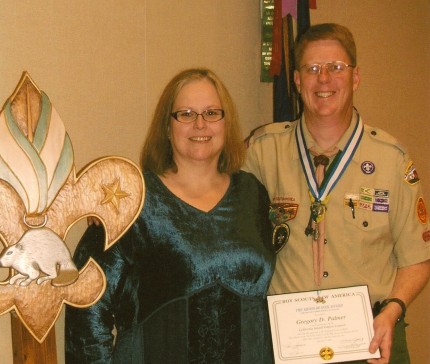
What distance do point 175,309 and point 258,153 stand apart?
0.68 metres

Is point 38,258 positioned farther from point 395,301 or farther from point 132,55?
point 395,301

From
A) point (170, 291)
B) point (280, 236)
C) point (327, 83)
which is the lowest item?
point (170, 291)

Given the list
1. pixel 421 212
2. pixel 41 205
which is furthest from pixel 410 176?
pixel 41 205

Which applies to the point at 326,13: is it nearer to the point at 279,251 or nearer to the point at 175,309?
the point at 279,251

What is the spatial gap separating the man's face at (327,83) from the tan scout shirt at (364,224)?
0.13 m

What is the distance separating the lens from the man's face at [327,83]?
69.7 inches

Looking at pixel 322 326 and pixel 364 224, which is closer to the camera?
pixel 322 326

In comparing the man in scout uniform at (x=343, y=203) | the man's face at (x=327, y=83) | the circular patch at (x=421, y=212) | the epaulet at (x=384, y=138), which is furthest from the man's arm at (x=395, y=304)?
the man's face at (x=327, y=83)

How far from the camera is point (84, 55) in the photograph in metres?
1.68

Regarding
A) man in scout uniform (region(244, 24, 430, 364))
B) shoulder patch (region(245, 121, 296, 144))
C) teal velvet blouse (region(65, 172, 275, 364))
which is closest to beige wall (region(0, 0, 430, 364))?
teal velvet blouse (region(65, 172, 275, 364))

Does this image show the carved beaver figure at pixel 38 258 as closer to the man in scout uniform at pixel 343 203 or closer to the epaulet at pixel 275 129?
the man in scout uniform at pixel 343 203

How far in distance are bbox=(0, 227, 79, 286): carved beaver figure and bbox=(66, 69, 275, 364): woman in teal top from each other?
0.19 meters

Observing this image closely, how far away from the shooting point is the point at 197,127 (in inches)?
61.7

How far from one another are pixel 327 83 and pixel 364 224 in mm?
465
